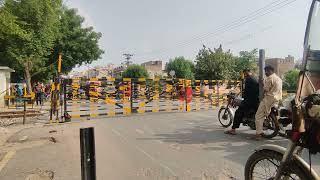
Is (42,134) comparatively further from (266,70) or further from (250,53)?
(250,53)

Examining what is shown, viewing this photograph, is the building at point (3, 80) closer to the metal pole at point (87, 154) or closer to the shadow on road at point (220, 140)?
the shadow on road at point (220, 140)

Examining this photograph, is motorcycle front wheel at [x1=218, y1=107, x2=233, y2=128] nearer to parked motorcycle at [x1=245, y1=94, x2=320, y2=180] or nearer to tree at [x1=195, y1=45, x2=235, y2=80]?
parked motorcycle at [x1=245, y1=94, x2=320, y2=180]

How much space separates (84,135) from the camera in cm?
316

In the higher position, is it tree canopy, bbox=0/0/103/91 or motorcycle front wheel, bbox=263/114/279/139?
tree canopy, bbox=0/0/103/91

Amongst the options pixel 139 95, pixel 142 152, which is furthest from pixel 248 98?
pixel 139 95

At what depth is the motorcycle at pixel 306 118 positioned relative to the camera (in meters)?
3.18

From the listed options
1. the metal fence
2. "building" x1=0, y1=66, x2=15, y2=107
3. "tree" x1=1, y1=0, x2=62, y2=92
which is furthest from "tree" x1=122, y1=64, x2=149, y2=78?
the metal fence

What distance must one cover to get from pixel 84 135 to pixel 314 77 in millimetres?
2302

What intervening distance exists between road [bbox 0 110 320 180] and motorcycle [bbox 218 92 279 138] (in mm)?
251

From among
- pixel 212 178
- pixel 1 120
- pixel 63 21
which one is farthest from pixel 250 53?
pixel 212 178

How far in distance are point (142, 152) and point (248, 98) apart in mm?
3461

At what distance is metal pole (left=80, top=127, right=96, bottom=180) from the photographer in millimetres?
3129

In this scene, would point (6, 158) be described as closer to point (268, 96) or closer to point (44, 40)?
point (268, 96)

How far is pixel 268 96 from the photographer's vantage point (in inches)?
330
